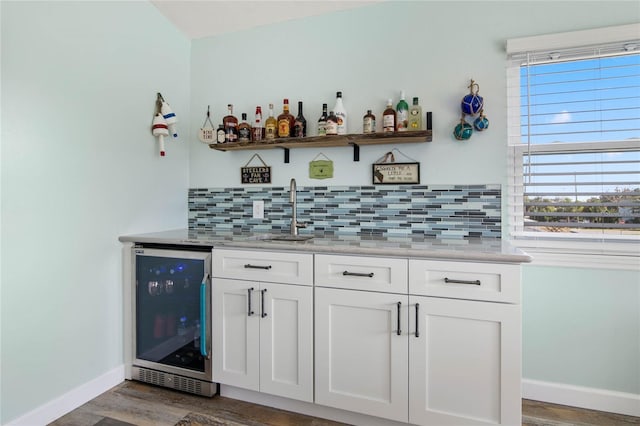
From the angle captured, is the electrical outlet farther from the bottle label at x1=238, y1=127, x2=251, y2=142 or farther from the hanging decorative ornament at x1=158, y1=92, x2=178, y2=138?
the hanging decorative ornament at x1=158, y1=92, x2=178, y2=138

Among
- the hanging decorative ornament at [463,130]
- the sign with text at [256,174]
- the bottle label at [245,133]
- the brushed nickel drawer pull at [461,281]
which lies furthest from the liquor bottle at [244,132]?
the brushed nickel drawer pull at [461,281]

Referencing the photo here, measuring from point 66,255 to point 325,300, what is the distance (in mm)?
1389

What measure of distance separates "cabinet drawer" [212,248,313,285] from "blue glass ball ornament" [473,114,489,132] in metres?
1.25

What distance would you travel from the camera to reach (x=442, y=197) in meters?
2.10

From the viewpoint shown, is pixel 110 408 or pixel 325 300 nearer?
pixel 325 300

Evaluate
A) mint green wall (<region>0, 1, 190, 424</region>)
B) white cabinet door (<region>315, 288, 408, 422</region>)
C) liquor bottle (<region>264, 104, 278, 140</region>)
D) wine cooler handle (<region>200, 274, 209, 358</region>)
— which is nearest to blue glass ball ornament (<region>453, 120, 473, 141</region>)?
white cabinet door (<region>315, 288, 408, 422</region>)

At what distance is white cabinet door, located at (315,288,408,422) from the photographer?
5.13 ft

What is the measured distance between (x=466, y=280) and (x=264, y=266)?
3.21 ft

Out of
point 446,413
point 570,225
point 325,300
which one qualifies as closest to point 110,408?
point 325,300

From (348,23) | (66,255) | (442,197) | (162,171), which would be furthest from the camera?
(162,171)

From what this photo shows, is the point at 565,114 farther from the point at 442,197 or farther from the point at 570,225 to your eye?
the point at 442,197

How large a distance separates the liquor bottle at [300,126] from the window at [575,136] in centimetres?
126

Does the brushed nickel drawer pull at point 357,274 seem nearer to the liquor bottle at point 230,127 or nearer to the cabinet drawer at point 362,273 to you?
the cabinet drawer at point 362,273

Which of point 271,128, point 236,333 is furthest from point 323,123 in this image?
point 236,333
